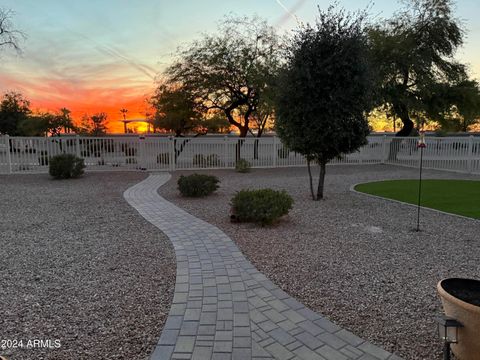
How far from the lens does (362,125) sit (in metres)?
8.12

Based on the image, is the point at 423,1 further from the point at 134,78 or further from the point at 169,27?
the point at 134,78

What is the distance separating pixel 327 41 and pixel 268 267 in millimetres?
5877

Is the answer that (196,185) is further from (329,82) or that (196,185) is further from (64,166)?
(64,166)

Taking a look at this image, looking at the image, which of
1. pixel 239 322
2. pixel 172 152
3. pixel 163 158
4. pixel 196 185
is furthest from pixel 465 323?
pixel 163 158

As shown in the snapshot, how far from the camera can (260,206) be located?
617 centimetres

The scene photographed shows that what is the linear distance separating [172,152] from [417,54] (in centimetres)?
1510

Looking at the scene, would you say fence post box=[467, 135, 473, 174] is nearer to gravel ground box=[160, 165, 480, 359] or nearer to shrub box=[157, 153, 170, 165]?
gravel ground box=[160, 165, 480, 359]

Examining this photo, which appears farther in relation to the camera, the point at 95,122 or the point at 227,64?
the point at 95,122

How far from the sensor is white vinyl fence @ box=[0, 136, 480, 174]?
14.9 metres

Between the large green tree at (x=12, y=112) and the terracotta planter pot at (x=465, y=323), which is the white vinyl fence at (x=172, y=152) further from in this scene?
the large green tree at (x=12, y=112)

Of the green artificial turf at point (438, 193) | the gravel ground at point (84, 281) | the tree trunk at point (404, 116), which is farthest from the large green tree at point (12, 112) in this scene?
the green artificial turf at point (438, 193)

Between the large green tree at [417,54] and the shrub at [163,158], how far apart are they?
12618 millimetres

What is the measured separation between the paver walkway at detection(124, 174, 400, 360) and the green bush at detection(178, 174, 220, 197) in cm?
453

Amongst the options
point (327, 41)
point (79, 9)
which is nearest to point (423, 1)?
point (327, 41)
